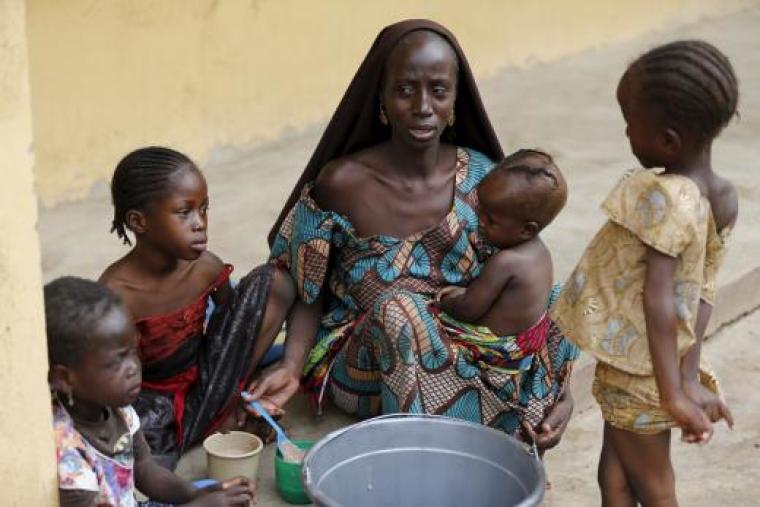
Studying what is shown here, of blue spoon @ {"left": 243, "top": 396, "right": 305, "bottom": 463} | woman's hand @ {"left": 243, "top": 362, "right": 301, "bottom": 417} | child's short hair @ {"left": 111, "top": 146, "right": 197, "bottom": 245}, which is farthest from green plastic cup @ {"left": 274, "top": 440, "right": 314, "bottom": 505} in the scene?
child's short hair @ {"left": 111, "top": 146, "right": 197, "bottom": 245}

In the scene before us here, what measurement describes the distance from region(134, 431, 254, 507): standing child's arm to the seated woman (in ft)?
2.01

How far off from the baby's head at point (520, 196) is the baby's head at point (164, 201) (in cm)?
73

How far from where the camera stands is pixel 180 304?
3.50 meters

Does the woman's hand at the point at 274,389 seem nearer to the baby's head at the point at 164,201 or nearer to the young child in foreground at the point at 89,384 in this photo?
the baby's head at the point at 164,201

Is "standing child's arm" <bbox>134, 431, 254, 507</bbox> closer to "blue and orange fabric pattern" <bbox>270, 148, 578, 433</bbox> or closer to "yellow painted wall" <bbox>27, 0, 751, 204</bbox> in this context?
"blue and orange fabric pattern" <bbox>270, 148, 578, 433</bbox>

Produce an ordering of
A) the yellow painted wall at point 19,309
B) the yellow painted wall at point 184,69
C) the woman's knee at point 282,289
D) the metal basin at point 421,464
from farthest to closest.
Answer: the yellow painted wall at point 184,69
the woman's knee at point 282,289
the metal basin at point 421,464
the yellow painted wall at point 19,309

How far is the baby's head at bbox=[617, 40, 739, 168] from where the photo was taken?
9.14 feet

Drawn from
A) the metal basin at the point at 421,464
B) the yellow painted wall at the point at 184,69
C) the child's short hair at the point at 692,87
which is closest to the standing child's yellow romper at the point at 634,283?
the child's short hair at the point at 692,87

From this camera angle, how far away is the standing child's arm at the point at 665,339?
287 cm

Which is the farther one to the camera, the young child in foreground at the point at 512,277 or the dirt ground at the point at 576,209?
the dirt ground at the point at 576,209

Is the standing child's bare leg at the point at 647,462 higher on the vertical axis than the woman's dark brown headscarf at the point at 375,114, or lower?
lower

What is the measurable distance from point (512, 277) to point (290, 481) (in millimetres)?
768

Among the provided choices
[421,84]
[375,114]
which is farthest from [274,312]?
[421,84]

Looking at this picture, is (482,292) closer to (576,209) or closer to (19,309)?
(19,309)
